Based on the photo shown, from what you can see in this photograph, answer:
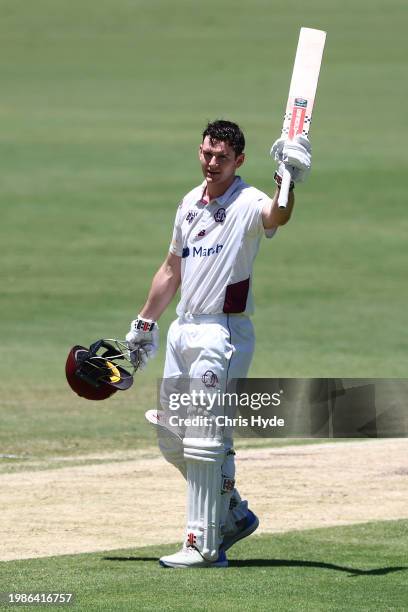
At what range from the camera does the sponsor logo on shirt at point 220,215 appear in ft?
25.1

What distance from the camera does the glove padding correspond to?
7340 mm

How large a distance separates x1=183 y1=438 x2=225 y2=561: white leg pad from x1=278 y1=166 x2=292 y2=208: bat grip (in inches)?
48.0

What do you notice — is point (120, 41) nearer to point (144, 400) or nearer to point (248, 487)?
point (144, 400)

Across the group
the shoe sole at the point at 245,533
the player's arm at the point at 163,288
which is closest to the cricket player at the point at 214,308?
the shoe sole at the point at 245,533

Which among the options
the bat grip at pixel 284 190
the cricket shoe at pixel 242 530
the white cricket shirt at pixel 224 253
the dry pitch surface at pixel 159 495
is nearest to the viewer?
the bat grip at pixel 284 190

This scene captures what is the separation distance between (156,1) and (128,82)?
10.7m

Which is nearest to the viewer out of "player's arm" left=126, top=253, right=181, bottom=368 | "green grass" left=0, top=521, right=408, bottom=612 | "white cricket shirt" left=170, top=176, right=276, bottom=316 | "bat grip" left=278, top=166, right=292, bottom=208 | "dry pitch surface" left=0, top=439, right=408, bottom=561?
"green grass" left=0, top=521, right=408, bottom=612

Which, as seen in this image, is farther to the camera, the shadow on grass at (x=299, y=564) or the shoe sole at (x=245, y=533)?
the shoe sole at (x=245, y=533)

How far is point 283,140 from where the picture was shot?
7.48 metres

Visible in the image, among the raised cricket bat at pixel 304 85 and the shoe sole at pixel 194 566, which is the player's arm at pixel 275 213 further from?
the shoe sole at pixel 194 566

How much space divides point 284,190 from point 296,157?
6.9 inches

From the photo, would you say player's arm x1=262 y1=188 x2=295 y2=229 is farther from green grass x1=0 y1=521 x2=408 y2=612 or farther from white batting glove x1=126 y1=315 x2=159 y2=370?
green grass x1=0 y1=521 x2=408 y2=612

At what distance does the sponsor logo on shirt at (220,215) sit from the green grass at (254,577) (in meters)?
1.74

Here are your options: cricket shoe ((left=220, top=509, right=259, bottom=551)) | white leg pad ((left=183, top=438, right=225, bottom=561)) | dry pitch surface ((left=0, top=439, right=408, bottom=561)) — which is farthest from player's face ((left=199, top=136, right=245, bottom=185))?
dry pitch surface ((left=0, top=439, right=408, bottom=561))
